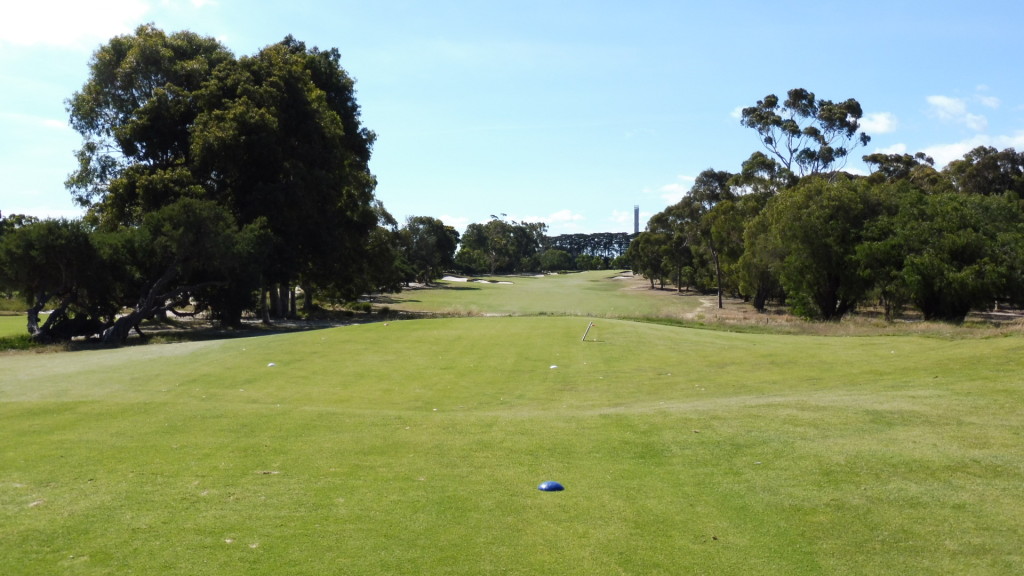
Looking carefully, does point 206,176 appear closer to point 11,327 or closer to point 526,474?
point 11,327

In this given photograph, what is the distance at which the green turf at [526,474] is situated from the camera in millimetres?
6035

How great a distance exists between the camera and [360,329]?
1205 inches

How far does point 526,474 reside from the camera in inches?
340

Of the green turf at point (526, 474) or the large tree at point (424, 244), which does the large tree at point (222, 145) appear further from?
the large tree at point (424, 244)

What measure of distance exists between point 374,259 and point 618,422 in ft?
150

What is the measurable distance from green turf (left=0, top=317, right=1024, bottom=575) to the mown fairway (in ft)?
0.12

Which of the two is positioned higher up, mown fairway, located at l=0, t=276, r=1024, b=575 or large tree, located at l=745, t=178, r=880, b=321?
large tree, located at l=745, t=178, r=880, b=321

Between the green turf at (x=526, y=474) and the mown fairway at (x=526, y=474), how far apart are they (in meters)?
0.04

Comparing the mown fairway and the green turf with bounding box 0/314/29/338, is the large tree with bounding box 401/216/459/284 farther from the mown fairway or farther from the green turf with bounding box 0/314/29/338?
the mown fairway

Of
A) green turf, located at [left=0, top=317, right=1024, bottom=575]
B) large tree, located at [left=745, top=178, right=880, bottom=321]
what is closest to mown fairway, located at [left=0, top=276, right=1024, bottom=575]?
green turf, located at [left=0, top=317, right=1024, bottom=575]

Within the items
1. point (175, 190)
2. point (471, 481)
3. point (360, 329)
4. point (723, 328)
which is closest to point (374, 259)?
point (175, 190)

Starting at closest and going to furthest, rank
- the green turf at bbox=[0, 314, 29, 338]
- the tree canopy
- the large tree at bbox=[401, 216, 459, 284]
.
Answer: the tree canopy, the green turf at bbox=[0, 314, 29, 338], the large tree at bbox=[401, 216, 459, 284]

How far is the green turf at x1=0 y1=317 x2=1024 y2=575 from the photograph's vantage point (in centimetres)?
604

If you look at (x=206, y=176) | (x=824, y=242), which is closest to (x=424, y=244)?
(x=206, y=176)
